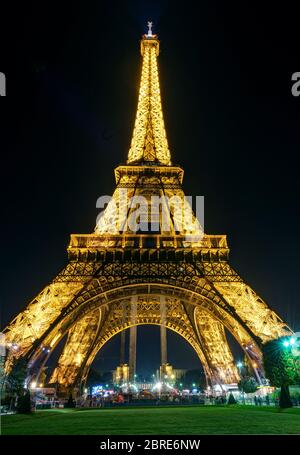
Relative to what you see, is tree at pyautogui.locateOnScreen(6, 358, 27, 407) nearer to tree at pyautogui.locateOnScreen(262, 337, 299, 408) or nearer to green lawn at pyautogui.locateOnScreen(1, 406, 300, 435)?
green lawn at pyautogui.locateOnScreen(1, 406, 300, 435)

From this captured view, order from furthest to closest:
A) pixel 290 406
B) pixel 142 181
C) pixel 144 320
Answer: pixel 144 320 → pixel 142 181 → pixel 290 406

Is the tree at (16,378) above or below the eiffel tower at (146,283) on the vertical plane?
below

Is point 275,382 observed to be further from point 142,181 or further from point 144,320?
point 144,320

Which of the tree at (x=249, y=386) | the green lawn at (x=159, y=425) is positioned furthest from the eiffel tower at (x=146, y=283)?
the green lawn at (x=159, y=425)

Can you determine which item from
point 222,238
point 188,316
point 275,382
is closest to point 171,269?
point 222,238

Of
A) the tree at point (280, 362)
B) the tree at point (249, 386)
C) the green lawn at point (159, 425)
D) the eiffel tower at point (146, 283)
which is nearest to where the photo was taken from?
the green lawn at point (159, 425)

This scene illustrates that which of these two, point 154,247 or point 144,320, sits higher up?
point 154,247

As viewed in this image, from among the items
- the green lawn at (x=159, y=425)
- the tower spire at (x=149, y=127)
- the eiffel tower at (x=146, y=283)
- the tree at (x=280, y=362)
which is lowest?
the green lawn at (x=159, y=425)

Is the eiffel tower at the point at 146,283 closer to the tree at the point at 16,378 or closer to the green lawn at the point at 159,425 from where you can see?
the tree at the point at 16,378

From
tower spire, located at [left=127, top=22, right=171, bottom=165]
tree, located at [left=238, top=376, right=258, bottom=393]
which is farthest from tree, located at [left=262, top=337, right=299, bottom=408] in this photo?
tower spire, located at [left=127, top=22, right=171, bottom=165]
